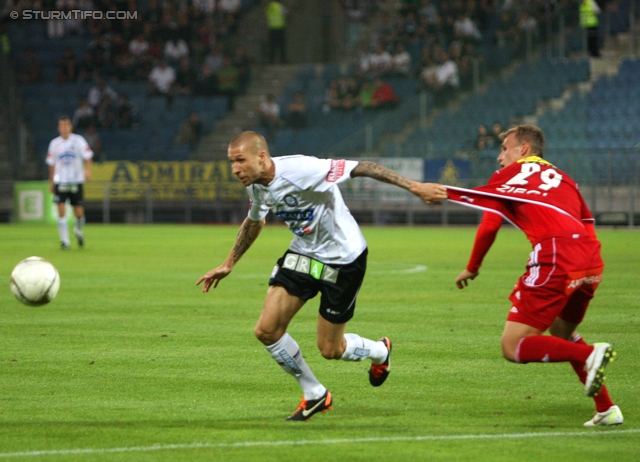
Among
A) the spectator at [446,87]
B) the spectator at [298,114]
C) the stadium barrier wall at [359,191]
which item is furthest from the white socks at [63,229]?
the spectator at [446,87]

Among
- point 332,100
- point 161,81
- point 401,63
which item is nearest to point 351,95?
point 332,100

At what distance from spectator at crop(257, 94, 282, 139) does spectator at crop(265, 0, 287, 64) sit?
4369 mm

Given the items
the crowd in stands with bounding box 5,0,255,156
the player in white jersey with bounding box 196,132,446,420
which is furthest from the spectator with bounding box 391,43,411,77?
the player in white jersey with bounding box 196,132,446,420

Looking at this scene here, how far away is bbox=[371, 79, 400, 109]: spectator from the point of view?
105ft

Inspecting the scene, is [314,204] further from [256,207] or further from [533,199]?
[533,199]

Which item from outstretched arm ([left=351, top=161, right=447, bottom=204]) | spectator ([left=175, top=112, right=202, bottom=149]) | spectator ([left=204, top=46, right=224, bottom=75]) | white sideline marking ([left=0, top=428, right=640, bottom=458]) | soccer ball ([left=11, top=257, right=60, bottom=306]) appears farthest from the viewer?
spectator ([left=204, top=46, right=224, bottom=75])

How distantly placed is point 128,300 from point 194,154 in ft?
65.8

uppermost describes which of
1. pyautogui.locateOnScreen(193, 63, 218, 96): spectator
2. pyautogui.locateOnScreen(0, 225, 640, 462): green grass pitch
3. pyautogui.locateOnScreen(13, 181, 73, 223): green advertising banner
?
pyautogui.locateOnScreen(193, 63, 218, 96): spectator

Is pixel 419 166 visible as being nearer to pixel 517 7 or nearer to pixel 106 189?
pixel 517 7

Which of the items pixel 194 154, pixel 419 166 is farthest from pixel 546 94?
pixel 194 154

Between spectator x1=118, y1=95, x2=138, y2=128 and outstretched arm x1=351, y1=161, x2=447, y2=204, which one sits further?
spectator x1=118, y1=95, x2=138, y2=128

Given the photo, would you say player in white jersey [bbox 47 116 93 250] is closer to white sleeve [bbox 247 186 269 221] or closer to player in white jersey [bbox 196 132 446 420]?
white sleeve [bbox 247 186 269 221]

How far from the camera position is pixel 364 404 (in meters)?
6.79

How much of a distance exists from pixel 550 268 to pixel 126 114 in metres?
30.0
